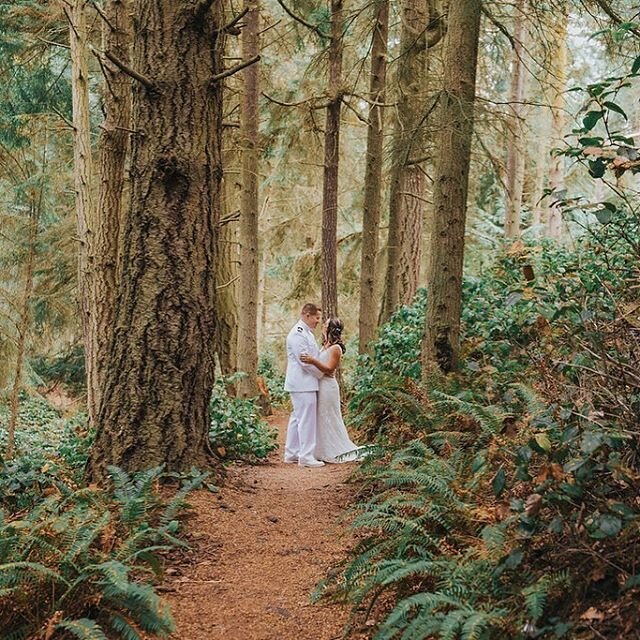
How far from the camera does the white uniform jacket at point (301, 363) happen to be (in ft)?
30.6

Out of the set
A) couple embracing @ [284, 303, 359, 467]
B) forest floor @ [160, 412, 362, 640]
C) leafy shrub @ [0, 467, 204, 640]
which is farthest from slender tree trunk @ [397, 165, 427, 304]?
leafy shrub @ [0, 467, 204, 640]

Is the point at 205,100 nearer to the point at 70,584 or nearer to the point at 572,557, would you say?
the point at 70,584

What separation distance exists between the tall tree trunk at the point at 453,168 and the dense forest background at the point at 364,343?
0.03 meters

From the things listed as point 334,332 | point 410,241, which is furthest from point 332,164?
point 334,332

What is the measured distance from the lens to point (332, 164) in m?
12.8

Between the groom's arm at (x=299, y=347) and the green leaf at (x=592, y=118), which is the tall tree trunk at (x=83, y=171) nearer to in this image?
the groom's arm at (x=299, y=347)

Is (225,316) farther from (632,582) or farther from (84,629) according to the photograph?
(632,582)

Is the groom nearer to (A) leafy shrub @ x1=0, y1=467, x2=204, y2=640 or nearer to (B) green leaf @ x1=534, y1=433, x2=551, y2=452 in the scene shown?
(A) leafy shrub @ x1=0, y1=467, x2=204, y2=640

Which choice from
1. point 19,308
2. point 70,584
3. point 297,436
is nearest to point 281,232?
point 19,308

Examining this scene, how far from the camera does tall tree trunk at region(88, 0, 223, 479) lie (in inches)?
244

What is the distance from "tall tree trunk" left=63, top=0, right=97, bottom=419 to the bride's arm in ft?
10.7

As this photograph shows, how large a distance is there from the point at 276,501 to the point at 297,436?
A: 10.5 feet

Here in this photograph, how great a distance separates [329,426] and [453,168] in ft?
12.8

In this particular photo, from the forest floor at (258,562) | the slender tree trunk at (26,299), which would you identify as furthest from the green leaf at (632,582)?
the slender tree trunk at (26,299)
